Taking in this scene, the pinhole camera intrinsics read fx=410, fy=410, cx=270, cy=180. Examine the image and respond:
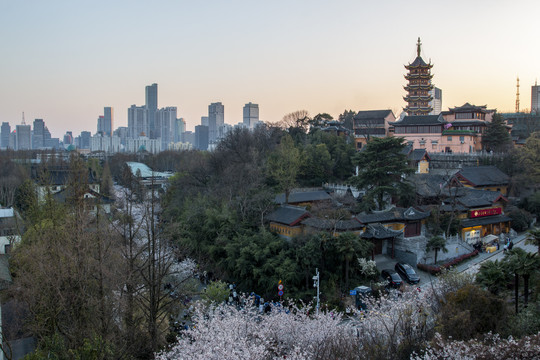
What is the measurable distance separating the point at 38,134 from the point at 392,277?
143212mm

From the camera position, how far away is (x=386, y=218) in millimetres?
18422

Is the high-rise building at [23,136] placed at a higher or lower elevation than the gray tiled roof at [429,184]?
higher

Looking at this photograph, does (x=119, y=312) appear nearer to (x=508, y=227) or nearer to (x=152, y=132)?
(x=508, y=227)

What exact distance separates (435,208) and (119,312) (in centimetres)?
1526

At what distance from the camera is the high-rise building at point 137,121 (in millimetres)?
149625

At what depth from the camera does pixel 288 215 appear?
18703 mm

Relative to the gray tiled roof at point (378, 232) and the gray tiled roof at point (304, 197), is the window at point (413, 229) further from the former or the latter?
the gray tiled roof at point (304, 197)

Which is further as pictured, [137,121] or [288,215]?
[137,121]

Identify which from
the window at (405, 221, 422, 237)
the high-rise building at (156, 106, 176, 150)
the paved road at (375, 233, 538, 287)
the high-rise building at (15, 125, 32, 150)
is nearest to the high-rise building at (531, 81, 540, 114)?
the paved road at (375, 233, 538, 287)

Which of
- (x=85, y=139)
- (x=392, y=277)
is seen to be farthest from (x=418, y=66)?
(x=85, y=139)

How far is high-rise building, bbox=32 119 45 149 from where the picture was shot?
133m

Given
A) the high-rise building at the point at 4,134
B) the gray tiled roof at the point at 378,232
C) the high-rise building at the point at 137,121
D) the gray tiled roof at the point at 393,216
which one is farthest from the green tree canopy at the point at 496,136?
the high-rise building at the point at 4,134

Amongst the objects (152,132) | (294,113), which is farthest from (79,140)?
(294,113)

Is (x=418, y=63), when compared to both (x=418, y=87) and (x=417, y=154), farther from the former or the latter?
(x=417, y=154)
